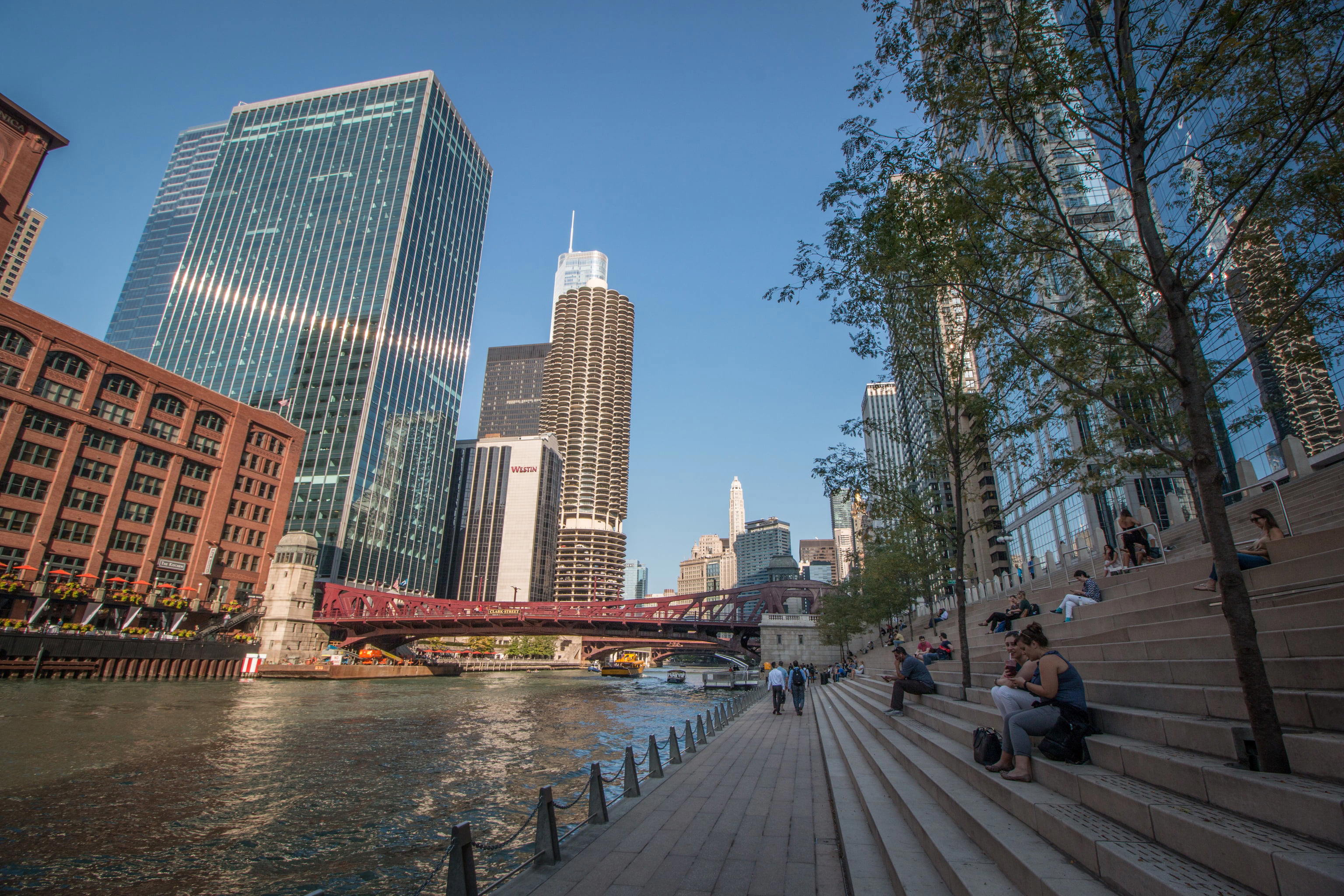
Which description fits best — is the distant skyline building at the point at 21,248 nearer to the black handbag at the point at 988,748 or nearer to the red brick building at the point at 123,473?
the red brick building at the point at 123,473

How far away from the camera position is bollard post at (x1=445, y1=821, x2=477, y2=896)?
205 inches

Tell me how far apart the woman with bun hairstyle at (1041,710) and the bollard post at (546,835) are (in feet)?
16.3

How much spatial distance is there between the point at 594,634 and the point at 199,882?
2537 inches

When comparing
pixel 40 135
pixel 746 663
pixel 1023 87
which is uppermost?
pixel 40 135

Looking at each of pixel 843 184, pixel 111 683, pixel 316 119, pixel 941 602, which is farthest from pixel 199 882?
pixel 316 119

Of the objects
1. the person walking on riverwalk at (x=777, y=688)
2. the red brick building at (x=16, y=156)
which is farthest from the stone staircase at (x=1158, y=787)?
the red brick building at (x=16, y=156)

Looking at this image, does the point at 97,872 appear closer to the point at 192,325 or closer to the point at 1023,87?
the point at 1023,87

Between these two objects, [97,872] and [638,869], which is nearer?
[638,869]

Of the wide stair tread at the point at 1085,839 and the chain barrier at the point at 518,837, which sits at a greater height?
the wide stair tread at the point at 1085,839

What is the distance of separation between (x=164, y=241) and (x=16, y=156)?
13021cm

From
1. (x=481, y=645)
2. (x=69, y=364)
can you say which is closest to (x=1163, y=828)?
(x=69, y=364)

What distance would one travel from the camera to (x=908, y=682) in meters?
13.7

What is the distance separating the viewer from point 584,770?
16656 millimetres

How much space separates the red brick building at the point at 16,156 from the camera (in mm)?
50625
